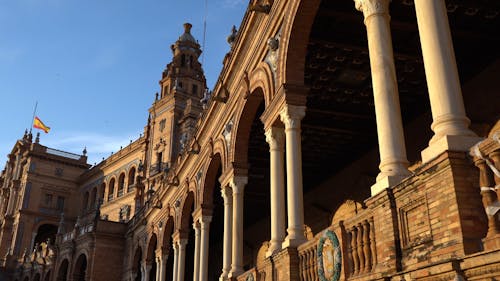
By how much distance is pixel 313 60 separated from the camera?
1365 centimetres

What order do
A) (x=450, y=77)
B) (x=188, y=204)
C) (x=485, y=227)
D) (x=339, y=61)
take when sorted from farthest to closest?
(x=188, y=204) → (x=339, y=61) → (x=450, y=77) → (x=485, y=227)

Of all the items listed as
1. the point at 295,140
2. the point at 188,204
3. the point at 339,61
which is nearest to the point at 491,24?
A: the point at 339,61

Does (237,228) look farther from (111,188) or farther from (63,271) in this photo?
(111,188)

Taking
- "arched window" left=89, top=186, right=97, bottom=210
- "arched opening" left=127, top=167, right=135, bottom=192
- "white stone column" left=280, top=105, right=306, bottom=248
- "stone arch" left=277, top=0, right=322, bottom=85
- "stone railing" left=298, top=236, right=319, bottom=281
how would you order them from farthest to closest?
"arched window" left=89, top=186, right=97, bottom=210
"arched opening" left=127, top=167, right=135, bottom=192
"stone arch" left=277, top=0, right=322, bottom=85
"white stone column" left=280, top=105, right=306, bottom=248
"stone railing" left=298, top=236, right=319, bottom=281

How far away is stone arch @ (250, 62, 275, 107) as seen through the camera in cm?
1293

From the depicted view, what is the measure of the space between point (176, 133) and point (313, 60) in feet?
115

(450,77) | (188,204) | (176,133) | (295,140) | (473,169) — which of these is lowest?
(473,169)

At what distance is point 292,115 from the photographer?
11.6m

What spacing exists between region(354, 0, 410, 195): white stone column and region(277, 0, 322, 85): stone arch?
10.9 ft

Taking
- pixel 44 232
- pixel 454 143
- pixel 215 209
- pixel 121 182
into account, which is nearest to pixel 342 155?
pixel 215 209

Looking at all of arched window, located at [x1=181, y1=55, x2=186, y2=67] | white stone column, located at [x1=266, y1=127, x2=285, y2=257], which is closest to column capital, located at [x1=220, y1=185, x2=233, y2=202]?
white stone column, located at [x1=266, y1=127, x2=285, y2=257]

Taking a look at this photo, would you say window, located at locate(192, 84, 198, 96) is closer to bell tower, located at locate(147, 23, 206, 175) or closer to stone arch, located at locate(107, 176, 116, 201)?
bell tower, located at locate(147, 23, 206, 175)

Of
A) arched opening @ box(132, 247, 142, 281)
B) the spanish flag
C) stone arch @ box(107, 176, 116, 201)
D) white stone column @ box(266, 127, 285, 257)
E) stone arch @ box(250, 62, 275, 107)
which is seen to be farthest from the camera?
the spanish flag

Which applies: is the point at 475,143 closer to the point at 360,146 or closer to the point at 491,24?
the point at 491,24
